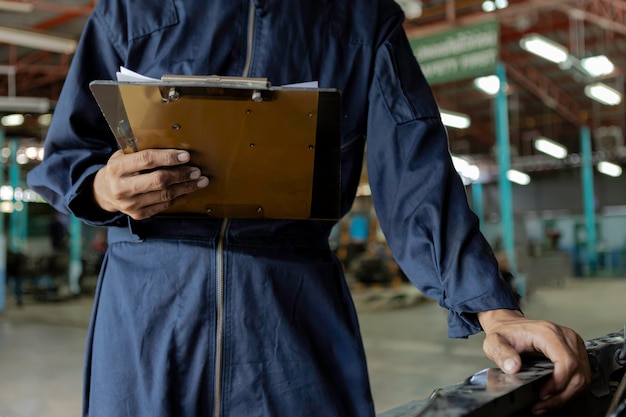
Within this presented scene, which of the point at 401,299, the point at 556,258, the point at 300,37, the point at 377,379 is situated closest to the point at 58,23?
the point at 401,299

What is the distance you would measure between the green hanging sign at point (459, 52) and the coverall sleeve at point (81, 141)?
4.74 m

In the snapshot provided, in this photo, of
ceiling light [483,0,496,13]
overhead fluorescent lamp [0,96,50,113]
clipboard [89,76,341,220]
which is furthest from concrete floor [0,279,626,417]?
ceiling light [483,0,496,13]

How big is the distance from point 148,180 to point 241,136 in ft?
0.45

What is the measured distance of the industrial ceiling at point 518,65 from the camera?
9.86 meters

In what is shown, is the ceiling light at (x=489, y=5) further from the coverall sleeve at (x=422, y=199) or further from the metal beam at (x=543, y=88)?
the coverall sleeve at (x=422, y=199)

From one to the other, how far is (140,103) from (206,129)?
91 millimetres

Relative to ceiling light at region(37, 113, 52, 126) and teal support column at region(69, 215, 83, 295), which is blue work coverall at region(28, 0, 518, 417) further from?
teal support column at region(69, 215, 83, 295)

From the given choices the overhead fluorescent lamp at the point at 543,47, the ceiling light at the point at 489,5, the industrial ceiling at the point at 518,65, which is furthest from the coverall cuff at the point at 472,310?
the ceiling light at the point at 489,5

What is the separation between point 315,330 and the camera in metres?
1.04

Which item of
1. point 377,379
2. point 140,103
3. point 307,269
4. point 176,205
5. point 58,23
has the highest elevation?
point 58,23

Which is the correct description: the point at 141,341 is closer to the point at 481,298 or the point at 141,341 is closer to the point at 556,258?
the point at 481,298

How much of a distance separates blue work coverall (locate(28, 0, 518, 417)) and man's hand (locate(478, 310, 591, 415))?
6 centimetres

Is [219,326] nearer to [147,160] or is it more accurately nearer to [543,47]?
[147,160]

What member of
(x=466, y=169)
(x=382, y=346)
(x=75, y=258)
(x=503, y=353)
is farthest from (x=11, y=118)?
(x=466, y=169)
